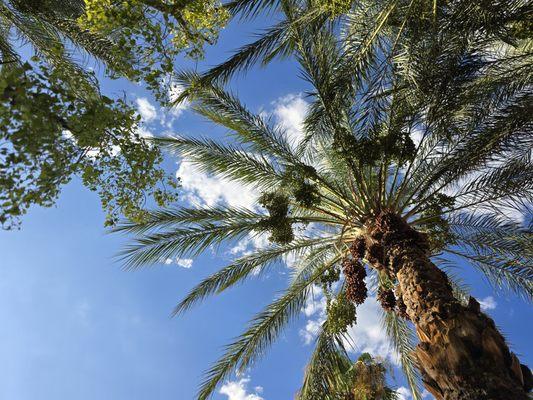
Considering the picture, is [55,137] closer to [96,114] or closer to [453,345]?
[96,114]

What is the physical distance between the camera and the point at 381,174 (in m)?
6.93

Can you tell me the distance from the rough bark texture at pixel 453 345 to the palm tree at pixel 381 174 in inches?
1.6

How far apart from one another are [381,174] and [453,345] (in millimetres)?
3562

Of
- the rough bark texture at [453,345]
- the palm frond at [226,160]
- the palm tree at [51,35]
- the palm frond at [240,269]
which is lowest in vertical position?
the rough bark texture at [453,345]

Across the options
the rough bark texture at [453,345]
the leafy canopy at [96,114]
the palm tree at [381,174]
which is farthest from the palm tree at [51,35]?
the rough bark texture at [453,345]

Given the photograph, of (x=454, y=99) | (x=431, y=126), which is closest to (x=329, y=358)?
(x=431, y=126)

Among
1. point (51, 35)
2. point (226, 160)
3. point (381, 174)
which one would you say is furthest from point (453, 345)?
point (51, 35)

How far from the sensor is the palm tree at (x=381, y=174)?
6.00m

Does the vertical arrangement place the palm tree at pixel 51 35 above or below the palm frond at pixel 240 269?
above

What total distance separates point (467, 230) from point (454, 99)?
8.62 ft

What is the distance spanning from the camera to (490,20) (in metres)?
5.38

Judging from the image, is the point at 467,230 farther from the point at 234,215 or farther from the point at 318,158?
the point at 234,215

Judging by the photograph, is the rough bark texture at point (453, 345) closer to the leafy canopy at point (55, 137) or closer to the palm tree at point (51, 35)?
the leafy canopy at point (55, 137)

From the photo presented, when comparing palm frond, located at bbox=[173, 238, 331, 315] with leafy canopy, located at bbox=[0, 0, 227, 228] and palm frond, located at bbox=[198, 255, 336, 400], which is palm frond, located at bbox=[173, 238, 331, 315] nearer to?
palm frond, located at bbox=[198, 255, 336, 400]
